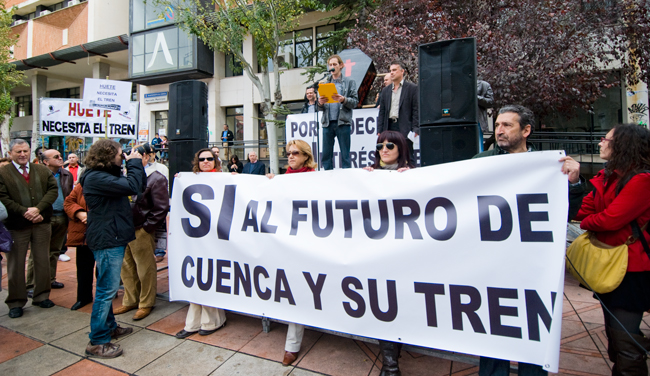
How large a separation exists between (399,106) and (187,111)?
2704mm

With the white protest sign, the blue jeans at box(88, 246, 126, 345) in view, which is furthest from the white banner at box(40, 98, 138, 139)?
the blue jeans at box(88, 246, 126, 345)

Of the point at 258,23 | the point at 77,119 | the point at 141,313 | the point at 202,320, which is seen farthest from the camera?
the point at 258,23

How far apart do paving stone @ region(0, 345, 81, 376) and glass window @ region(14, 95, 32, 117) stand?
32.8 meters

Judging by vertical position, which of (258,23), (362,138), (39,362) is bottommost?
(39,362)

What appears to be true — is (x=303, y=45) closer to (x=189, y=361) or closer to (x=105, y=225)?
(x=105, y=225)

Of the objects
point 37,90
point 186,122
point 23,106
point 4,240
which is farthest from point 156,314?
point 23,106

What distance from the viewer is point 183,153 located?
14.7ft

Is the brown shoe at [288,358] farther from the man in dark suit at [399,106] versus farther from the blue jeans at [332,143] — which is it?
the blue jeans at [332,143]

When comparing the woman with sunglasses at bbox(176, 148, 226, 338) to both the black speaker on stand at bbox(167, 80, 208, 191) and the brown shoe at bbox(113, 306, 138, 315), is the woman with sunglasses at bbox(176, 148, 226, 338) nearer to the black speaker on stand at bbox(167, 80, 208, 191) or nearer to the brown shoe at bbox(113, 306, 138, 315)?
the brown shoe at bbox(113, 306, 138, 315)

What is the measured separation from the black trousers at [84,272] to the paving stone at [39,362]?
1067 mm

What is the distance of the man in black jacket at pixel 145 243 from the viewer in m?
3.91

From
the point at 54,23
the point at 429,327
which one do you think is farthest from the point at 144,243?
the point at 54,23

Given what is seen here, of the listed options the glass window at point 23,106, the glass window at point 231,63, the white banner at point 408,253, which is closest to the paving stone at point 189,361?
the white banner at point 408,253

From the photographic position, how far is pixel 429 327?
2354 mm
